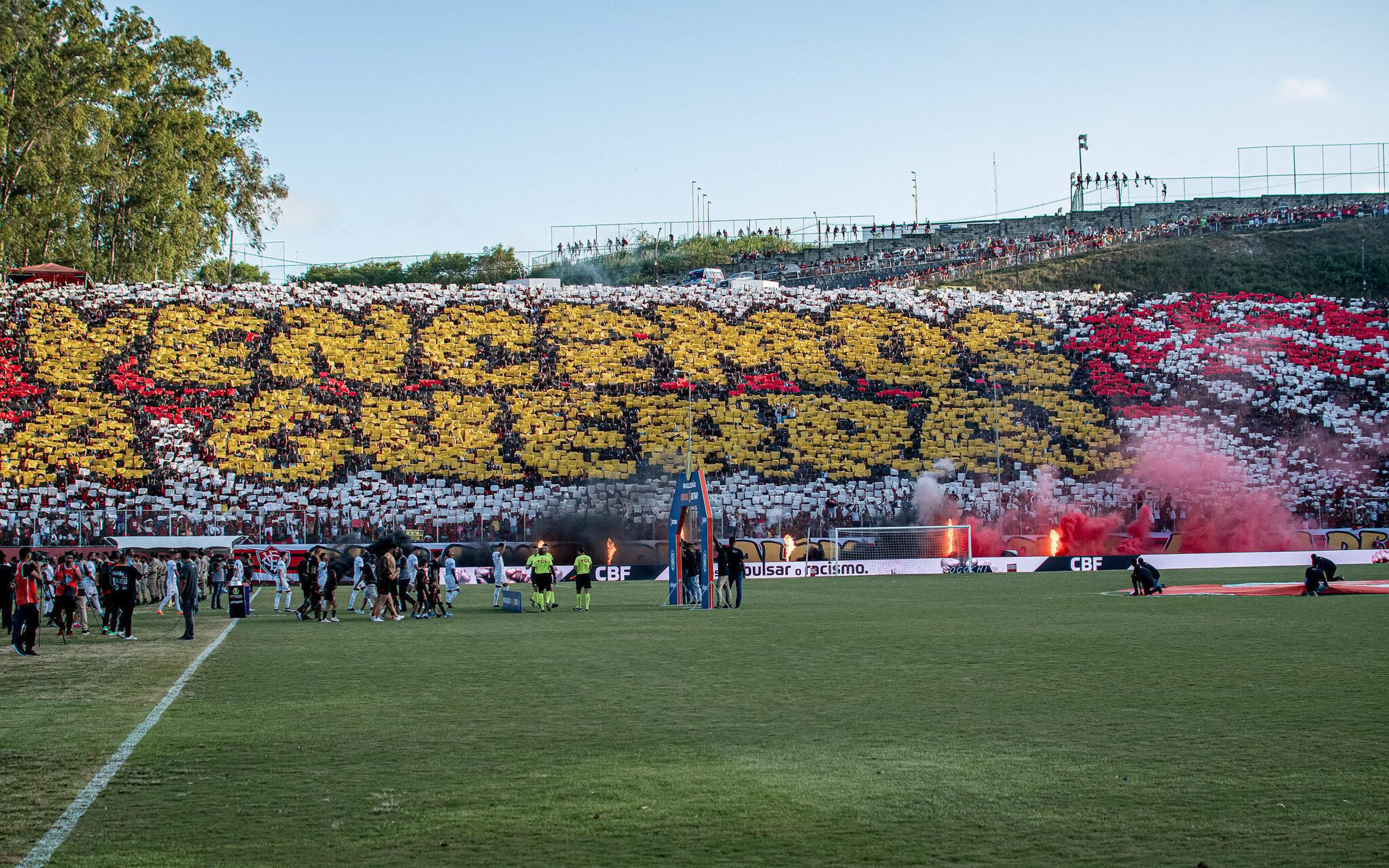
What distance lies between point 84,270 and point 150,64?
1197 centimetres

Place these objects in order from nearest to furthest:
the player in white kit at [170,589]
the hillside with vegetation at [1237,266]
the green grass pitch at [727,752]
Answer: the green grass pitch at [727,752], the player in white kit at [170,589], the hillside with vegetation at [1237,266]

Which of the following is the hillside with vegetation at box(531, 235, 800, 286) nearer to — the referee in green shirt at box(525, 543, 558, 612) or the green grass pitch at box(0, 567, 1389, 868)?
the referee in green shirt at box(525, 543, 558, 612)

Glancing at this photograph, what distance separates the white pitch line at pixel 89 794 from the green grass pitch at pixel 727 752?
0.09 meters

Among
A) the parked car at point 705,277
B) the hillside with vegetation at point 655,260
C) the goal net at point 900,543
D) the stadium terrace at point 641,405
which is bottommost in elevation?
the goal net at point 900,543

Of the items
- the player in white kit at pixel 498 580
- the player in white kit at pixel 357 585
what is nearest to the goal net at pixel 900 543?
the player in white kit at pixel 498 580

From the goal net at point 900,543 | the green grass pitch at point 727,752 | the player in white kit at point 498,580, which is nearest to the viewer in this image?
the green grass pitch at point 727,752

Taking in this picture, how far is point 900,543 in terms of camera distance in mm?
45312

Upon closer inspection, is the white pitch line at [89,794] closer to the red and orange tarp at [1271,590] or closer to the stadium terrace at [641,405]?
the red and orange tarp at [1271,590]

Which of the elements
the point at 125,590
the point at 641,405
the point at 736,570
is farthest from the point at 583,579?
the point at 641,405

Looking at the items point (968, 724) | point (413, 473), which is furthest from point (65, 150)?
point (968, 724)

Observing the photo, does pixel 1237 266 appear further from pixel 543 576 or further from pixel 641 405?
pixel 543 576

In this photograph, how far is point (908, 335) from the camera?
58.7m

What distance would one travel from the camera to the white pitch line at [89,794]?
7.27 meters


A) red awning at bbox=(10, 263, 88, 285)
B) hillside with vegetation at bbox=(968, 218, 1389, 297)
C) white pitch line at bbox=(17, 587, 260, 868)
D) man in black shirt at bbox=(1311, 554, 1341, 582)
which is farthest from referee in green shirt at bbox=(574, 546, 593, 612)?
hillside with vegetation at bbox=(968, 218, 1389, 297)
